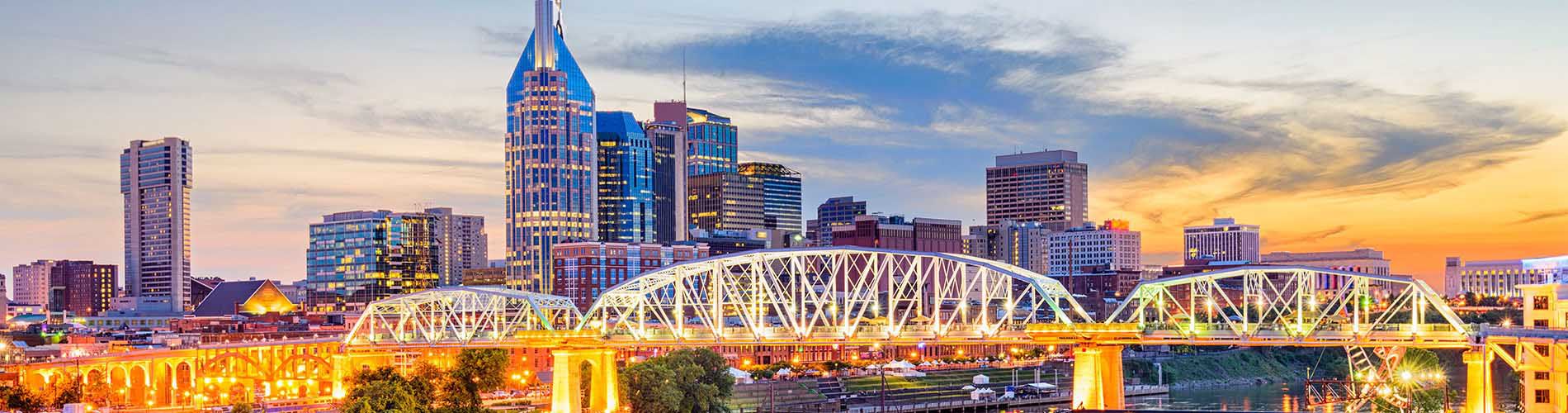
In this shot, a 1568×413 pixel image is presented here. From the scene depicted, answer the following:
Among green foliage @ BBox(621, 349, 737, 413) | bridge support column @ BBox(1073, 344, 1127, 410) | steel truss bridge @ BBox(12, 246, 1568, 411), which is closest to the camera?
steel truss bridge @ BBox(12, 246, 1568, 411)

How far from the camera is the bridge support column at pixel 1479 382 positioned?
104375mm

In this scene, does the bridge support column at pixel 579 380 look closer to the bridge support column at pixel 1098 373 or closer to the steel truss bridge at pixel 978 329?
the steel truss bridge at pixel 978 329

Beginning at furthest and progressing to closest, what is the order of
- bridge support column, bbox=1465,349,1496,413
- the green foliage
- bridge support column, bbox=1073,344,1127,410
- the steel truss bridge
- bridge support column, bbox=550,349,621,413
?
the green foliage → bridge support column, bbox=550,349,621,413 → bridge support column, bbox=1073,344,1127,410 → the steel truss bridge → bridge support column, bbox=1465,349,1496,413

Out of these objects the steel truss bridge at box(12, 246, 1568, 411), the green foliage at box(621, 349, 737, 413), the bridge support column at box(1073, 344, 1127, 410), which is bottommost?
the green foliage at box(621, 349, 737, 413)

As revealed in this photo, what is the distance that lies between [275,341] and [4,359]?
2818 cm

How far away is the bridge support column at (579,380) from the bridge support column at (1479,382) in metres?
62.5

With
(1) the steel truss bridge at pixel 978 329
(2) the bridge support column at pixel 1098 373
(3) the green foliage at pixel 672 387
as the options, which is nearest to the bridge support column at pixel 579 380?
(1) the steel truss bridge at pixel 978 329

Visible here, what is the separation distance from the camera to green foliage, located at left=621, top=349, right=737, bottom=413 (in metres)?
148

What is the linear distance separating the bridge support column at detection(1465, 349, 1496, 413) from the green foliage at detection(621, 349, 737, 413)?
6389cm

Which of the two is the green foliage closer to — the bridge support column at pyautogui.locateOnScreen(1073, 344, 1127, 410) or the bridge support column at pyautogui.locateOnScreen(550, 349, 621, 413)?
the bridge support column at pyautogui.locateOnScreen(550, 349, 621, 413)

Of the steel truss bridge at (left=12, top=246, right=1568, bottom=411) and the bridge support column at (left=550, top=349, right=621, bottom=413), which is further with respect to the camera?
the bridge support column at (left=550, top=349, right=621, bottom=413)

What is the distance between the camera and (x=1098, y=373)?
4995 inches

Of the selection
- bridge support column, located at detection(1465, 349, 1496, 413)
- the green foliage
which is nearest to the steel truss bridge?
bridge support column, located at detection(1465, 349, 1496, 413)

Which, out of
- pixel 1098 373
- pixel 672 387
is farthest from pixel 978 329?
pixel 672 387
